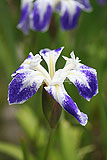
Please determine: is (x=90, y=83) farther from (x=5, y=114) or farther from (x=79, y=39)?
(x=5, y=114)

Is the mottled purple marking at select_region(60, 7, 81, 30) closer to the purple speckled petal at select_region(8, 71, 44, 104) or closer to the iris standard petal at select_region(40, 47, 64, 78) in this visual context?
the iris standard petal at select_region(40, 47, 64, 78)

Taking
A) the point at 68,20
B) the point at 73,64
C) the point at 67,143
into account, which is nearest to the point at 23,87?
the point at 73,64

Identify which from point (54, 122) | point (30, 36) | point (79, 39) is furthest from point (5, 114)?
point (54, 122)

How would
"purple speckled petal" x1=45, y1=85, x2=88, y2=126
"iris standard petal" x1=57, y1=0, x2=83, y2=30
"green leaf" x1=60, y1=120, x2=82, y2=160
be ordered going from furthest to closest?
"iris standard petal" x1=57, y1=0, x2=83, y2=30 → "green leaf" x1=60, y1=120, x2=82, y2=160 → "purple speckled petal" x1=45, y1=85, x2=88, y2=126

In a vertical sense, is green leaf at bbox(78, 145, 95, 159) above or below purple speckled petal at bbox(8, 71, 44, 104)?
below

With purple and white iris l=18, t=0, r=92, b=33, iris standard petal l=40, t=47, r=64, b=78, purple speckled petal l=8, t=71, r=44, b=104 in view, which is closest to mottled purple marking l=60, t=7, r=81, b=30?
purple and white iris l=18, t=0, r=92, b=33

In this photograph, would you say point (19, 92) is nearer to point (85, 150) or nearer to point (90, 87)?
point (90, 87)
